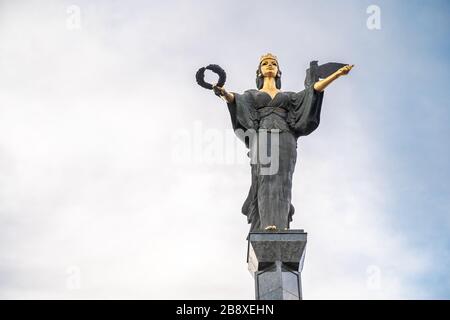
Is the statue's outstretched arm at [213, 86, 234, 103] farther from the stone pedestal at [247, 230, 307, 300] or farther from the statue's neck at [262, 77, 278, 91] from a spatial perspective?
the stone pedestal at [247, 230, 307, 300]

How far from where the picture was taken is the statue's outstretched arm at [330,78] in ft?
46.5

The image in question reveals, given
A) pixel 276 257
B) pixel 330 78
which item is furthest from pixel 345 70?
pixel 276 257

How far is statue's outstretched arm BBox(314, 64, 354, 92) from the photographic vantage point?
46.5ft

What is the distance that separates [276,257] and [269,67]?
4230mm

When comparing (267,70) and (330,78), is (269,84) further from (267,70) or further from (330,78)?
(330,78)

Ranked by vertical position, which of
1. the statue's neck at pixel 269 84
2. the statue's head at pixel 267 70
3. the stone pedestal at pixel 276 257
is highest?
the statue's head at pixel 267 70

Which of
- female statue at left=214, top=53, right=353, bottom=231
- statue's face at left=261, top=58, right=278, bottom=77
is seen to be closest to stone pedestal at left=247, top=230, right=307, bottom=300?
female statue at left=214, top=53, right=353, bottom=231

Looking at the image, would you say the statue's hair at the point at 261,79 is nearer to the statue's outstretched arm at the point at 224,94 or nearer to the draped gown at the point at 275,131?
the draped gown at the point at 275,131

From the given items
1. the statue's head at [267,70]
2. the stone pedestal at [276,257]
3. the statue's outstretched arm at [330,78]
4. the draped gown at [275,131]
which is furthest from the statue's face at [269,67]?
the stone pedestal at [276,257]

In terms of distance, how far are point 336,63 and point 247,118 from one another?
1.91 metres

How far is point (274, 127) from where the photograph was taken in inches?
568
